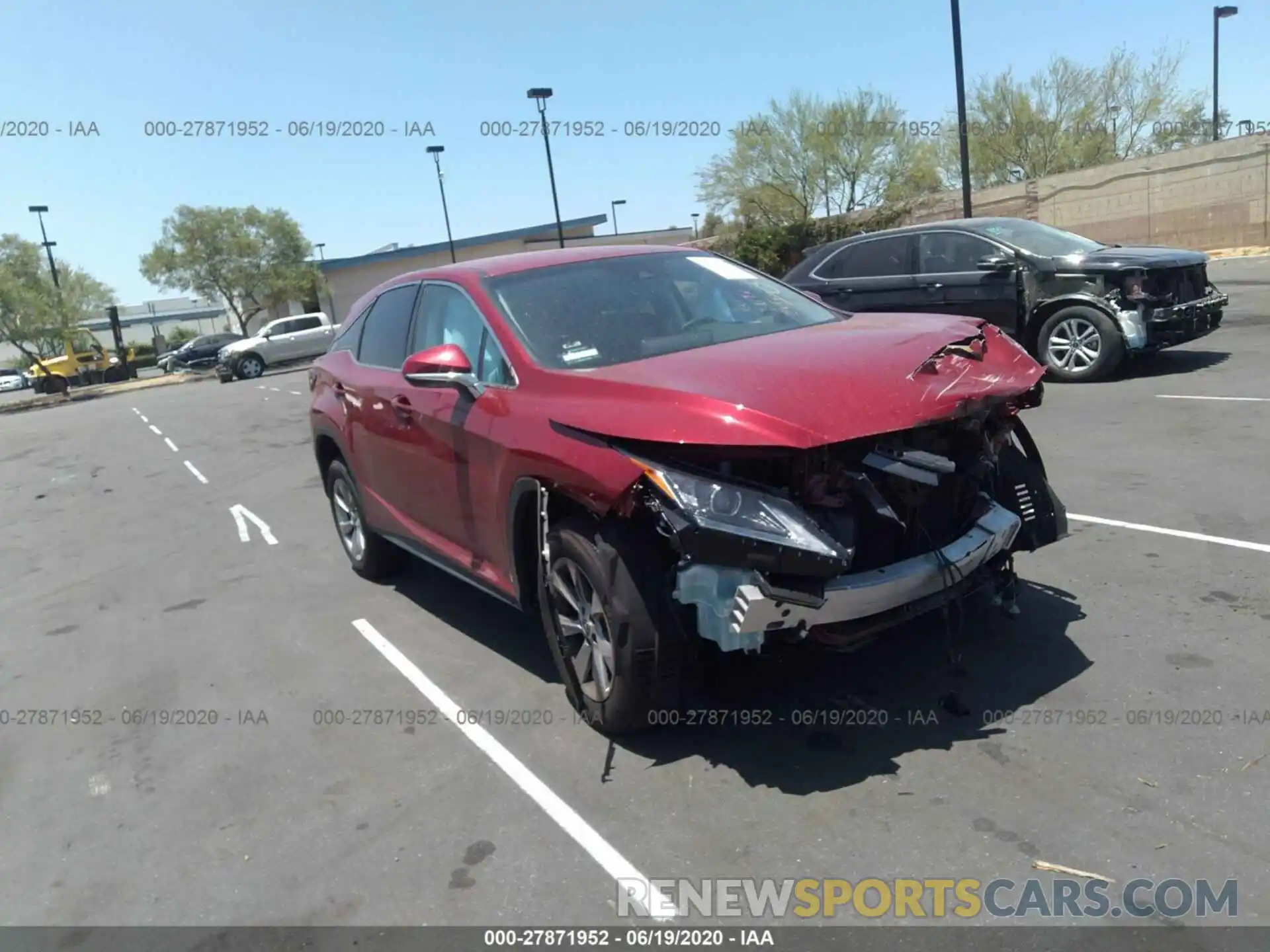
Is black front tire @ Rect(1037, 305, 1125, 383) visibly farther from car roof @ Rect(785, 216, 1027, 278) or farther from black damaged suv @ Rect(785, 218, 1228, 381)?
car roof @ Rect(785, 216, 1027, 278)

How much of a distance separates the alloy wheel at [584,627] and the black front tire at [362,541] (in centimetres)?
247

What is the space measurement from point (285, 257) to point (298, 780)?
57242 millimetres

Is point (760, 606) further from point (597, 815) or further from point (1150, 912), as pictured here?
point (1150, 912)

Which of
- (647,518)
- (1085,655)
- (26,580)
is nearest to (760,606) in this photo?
(647,518)

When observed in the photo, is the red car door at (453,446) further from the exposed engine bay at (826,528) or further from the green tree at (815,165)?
the green tree at (815,165)

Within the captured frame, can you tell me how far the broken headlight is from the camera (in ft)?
10.8

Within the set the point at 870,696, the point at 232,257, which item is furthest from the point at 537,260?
the point at 232,257

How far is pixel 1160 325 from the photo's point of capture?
32.2ft

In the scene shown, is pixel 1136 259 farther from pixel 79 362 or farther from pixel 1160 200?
pixel 79 362

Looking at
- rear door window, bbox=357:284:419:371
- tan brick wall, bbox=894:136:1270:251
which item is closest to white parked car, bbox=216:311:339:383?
tan brick wall, bbox=894:136:1270:251

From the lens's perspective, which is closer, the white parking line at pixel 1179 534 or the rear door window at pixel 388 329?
the white parking line at pixel 1179 534

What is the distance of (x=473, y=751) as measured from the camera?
13.8 feet

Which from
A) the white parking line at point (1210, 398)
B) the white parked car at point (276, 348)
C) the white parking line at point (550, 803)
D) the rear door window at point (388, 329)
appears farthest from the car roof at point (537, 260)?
the white parked car at point (276, 348)

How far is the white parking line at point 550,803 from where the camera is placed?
3102 mm
